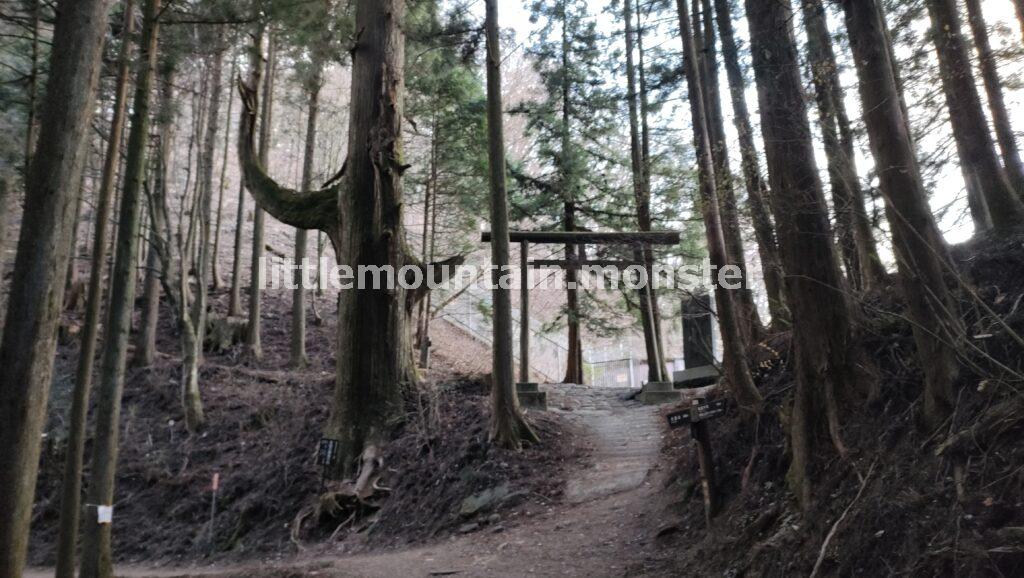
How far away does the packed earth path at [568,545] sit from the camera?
6.76 meters

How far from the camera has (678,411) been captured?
634 centimetres

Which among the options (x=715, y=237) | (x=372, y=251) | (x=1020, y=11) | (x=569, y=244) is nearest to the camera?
(x=1020, y=11)

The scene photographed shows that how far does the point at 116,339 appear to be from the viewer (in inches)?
297

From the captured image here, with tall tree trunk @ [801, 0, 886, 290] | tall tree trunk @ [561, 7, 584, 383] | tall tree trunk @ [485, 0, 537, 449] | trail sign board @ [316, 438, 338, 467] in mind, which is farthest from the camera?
tall tree trunk @ [561, 7, 584, 383]

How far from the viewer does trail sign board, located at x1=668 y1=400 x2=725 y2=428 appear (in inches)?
244

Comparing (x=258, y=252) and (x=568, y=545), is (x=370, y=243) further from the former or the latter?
(x=258, y=252)

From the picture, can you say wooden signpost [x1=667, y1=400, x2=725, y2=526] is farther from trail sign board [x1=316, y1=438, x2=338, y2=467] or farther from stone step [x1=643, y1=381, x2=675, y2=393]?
stone step [x1=643, y1=381, x2=675, y2=393]

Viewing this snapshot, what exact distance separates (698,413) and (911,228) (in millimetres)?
2695

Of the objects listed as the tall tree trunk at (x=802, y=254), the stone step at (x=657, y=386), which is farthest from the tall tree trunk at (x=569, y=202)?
the tall tree trunk at (x=802, y=254)

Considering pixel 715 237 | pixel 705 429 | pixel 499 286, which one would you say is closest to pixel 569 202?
pixel 499 286

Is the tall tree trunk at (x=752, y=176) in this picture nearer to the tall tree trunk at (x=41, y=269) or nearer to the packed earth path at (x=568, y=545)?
the packed earth path at (x=568, y=545)

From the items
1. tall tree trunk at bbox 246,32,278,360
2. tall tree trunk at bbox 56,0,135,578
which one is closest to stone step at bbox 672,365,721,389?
tall tree trunk at bbox 246,32,278,360

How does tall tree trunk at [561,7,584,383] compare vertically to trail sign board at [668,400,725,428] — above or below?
above

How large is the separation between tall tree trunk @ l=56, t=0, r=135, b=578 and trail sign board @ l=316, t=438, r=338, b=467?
11.0 feet
